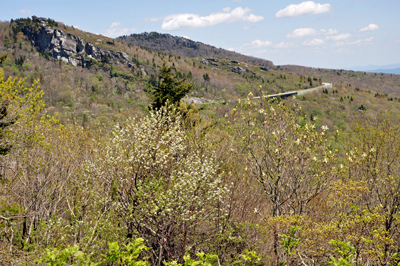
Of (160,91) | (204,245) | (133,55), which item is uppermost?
(133,55)

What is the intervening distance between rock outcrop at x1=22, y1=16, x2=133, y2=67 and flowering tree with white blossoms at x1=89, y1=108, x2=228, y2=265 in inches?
5591

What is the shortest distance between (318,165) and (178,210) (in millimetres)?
5235

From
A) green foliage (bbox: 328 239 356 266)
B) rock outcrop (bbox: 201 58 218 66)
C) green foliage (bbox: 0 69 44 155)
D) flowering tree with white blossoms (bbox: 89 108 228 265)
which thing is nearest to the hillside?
rock outcrop (bbox: 201 58 218 66)

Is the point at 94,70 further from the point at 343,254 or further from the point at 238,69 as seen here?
the point at 343,254

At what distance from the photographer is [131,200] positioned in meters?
8.97

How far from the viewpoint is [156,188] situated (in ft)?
26.7

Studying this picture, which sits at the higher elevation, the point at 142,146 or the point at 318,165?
the point at 142,146

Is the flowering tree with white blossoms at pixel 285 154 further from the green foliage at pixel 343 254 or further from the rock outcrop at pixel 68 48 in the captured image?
the rock outcrop at pixel 68 48

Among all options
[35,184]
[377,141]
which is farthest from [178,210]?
[377,141]

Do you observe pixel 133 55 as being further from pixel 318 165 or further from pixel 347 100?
pixel 318 165

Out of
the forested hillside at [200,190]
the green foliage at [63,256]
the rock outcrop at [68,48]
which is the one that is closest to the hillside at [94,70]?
the rock outcrop at [68,48]

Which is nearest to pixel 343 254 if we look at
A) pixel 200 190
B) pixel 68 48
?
pixel 200 190

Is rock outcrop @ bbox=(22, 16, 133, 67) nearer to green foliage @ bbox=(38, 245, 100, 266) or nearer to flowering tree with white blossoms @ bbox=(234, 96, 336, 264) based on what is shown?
flowering tree with white blossoms @ bbox=(234, 96, 336, 264)

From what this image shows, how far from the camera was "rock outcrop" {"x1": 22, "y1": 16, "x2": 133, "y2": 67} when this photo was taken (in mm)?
144500
